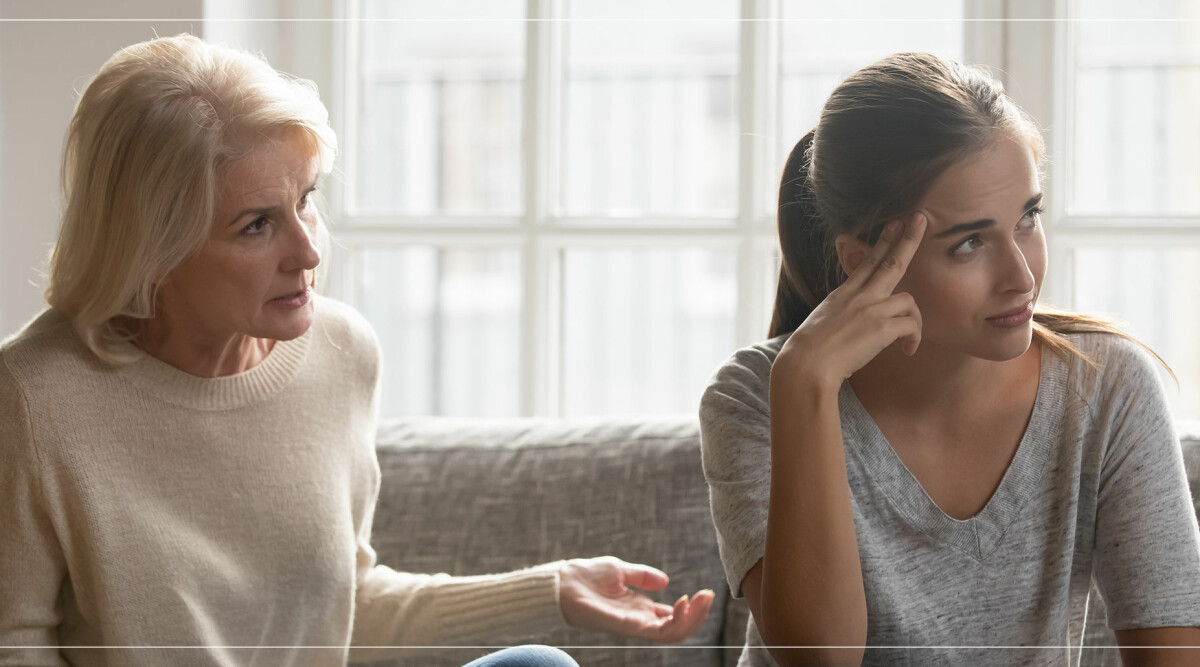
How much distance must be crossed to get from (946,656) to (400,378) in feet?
1.74

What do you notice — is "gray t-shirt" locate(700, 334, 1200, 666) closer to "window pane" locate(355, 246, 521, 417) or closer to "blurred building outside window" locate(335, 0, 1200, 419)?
"blurred building outside window" locate(335, 0, 1200, 419)

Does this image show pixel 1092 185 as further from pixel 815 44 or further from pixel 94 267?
pixel 94 267

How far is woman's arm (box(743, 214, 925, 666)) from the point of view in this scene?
0.74m

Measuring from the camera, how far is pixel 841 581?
2.59 ft

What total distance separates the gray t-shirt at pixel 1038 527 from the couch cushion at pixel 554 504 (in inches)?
4.5

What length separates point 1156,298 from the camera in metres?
0.84

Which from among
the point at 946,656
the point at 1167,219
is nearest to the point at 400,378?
the point at 946,656

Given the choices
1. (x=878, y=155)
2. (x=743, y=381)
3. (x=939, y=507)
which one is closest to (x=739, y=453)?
(x=743, y=381)

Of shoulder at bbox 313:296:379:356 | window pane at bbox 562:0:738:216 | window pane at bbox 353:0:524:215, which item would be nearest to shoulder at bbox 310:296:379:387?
shoulder at bbox 313:296:379:356

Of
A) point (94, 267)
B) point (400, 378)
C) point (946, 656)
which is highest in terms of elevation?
point (94, 267)

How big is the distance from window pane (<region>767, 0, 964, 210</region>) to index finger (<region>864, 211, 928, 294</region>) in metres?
0.12

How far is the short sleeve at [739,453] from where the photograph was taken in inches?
32.1

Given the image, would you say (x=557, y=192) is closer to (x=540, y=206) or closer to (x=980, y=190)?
(x=540, y=206)

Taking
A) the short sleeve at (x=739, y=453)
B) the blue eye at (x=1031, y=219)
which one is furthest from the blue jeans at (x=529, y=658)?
the blue eye at (x=1031, y=219)
